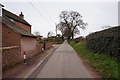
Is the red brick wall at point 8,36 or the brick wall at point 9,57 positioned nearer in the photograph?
the brick wall at point 9,57

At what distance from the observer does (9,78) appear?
4062mm

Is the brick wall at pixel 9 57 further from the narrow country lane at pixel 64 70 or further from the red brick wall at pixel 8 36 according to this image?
the narrow country lane at pixel 64 70

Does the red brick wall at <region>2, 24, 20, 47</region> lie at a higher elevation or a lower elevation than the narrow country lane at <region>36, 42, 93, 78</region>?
higher

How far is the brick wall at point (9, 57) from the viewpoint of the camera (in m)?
5.14

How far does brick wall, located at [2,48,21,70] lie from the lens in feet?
16.9

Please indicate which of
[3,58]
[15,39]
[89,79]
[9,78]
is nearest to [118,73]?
[89,79]

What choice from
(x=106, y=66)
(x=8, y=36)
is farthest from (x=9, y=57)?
(x=106, y=66)

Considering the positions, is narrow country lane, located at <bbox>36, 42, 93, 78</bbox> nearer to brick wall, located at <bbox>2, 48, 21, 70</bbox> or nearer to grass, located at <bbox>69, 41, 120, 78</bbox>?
grass, located at <bbox>69, 41, 120, 78</bbox>

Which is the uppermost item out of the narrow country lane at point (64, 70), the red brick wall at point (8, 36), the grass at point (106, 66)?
the red brick wall at point (8, 36)

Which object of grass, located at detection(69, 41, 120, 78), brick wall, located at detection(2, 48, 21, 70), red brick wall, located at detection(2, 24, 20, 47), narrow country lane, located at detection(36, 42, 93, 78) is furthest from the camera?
red brick wall, located at detection(2, 24, 20, 47)

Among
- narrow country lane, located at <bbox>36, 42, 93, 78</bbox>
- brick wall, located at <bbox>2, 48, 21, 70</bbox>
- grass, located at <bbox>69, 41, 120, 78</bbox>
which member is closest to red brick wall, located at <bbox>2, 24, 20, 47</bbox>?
brick wall, located at <bbox>2, 48, 21, 70</bbox>

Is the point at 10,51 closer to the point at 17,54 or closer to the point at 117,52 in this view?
the point at 17,54

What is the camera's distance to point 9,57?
5625 millimetres

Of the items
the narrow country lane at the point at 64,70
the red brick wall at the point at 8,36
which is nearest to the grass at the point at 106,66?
the narrow country lane at the point at 64,70
